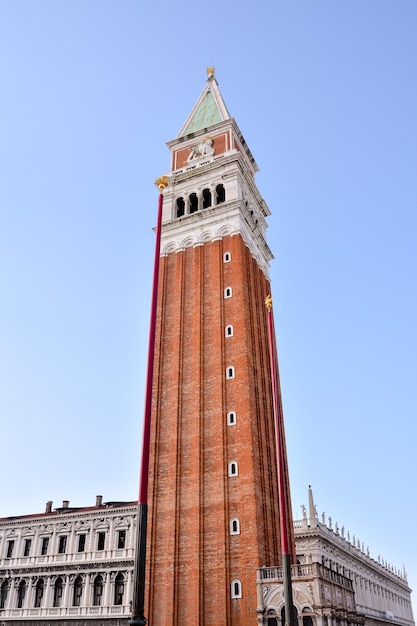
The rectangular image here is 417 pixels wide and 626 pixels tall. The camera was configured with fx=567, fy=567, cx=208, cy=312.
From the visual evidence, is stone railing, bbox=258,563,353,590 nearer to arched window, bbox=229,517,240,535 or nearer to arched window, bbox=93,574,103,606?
arched window, bbox=229,517,240,535

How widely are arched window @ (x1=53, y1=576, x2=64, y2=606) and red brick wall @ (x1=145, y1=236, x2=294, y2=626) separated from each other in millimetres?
20116

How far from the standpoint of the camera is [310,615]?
2791 cm

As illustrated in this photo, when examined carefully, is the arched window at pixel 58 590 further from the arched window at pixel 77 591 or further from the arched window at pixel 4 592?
the arched window at pixel 4 592

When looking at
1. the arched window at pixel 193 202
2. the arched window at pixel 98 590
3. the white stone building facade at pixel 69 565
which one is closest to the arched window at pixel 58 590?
the white stone building facade at pixel 69 565

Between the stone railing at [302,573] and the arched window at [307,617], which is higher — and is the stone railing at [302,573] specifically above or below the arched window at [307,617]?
above

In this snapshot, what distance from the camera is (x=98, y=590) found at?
48781 millimetres

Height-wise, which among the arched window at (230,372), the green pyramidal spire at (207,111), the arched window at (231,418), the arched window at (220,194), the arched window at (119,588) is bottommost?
the arched window at (119,588)

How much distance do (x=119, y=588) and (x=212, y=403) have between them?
2125 centimetres

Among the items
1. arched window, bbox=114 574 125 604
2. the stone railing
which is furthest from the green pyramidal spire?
arched window, bbox=114 574 125 604

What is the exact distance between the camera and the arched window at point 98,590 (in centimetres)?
4838

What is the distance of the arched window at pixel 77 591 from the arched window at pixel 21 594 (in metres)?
5.63

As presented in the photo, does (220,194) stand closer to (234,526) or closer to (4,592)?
(234,526)

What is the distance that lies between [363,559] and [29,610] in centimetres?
4377

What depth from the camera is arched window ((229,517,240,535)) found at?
108 feet
